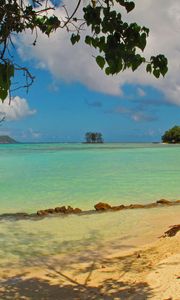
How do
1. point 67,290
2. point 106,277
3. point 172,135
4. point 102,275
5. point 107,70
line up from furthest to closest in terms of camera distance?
1. point 172,135
2. point 102,275
3. point 106,277
4. point 67,290
5. point 107,70

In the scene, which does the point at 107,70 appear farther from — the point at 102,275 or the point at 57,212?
the point at 57,212

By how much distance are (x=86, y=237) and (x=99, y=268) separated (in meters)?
2.25

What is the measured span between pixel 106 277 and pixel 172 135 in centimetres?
11030

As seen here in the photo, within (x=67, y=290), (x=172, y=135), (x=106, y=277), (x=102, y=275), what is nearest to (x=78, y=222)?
(x=102, y=275)

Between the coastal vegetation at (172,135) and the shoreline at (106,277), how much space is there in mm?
103668

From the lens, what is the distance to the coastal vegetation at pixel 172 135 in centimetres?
10955

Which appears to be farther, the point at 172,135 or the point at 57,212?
the point at 172,135

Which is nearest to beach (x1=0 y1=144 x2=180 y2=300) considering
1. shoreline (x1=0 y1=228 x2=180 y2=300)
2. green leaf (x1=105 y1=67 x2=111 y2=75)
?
shoreline (x1=0 y1=228 x2=180 y2=300)

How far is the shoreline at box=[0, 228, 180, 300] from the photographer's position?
477cm

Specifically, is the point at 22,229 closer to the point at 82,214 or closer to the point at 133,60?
the point at 82,214

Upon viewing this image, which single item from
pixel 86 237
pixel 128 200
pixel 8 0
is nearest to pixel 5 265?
pixel 86 237

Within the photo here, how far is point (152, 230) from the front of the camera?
881cm

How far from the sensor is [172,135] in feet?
374

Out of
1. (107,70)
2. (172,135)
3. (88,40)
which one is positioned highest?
(172,135)
